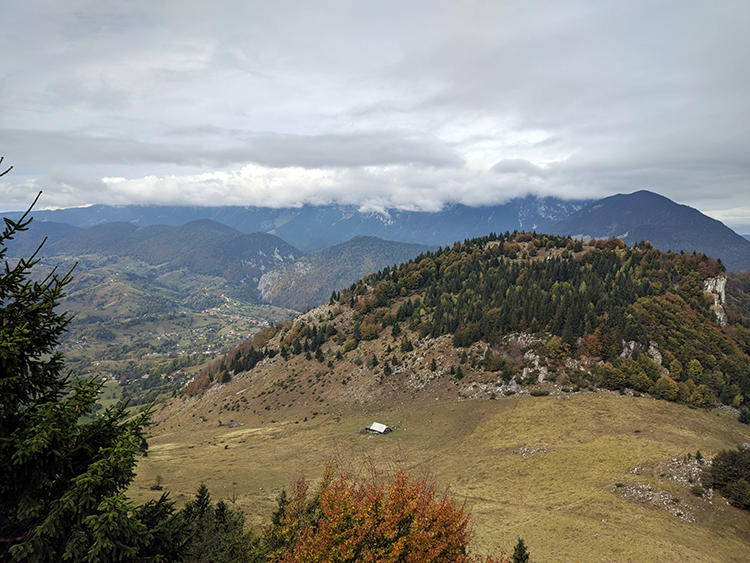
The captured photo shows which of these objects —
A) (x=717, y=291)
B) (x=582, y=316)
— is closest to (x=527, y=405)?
(x=582, y=316)

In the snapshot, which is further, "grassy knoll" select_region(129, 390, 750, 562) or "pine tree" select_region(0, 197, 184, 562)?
"grassy knoll" select_region(129, 390, 750, 562)

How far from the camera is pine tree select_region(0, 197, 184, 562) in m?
9.75

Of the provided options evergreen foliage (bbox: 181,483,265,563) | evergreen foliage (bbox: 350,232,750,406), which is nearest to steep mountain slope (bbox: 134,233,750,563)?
evergreen foliage (bbox: 350,232,750,406)

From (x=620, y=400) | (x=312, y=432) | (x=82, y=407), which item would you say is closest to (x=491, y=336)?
(x=620, y=400)

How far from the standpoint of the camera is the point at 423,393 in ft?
302

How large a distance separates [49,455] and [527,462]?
6365cm

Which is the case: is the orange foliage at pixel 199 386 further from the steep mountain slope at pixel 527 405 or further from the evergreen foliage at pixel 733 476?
the evergreen foliage at pixel 733 476

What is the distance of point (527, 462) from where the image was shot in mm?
58594

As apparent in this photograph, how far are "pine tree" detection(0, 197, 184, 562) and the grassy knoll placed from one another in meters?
26.8

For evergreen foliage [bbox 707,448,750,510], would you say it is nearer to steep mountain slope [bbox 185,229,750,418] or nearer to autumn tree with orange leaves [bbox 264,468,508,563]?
steep mountain slope [bbox 185,229,750,418]

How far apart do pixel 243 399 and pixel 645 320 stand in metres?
115

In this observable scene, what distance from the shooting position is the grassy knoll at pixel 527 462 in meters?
39.2

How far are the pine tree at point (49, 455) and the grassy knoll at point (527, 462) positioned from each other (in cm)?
2681

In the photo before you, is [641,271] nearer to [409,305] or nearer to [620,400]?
[620,400]
